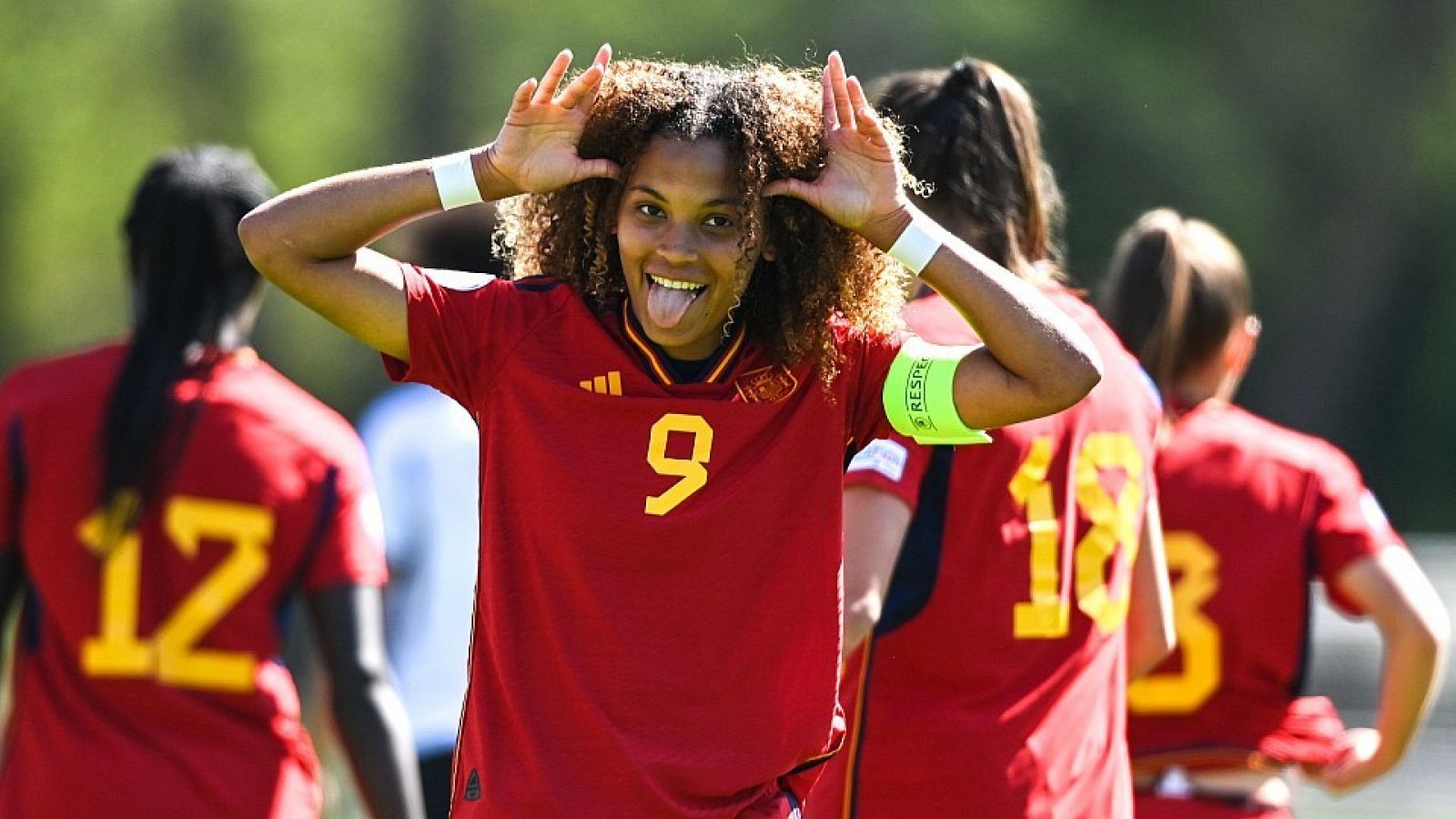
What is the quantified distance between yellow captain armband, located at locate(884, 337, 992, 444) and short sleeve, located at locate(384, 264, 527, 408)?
2.04 ft

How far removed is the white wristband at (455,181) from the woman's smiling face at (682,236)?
26 cm

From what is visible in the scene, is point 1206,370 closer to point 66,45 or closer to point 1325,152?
point 1325,152

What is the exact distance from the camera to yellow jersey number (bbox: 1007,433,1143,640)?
4430 mm

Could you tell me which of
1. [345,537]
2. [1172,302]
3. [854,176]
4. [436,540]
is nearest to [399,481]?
[436,540]

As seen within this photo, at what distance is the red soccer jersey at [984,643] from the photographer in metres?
4.36

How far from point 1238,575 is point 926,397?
2.11 m

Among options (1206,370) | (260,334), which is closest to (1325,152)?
(260,334)

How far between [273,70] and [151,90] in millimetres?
1571

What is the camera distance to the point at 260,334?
28.4 m

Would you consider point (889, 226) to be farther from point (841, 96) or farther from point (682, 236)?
point (682, 236)

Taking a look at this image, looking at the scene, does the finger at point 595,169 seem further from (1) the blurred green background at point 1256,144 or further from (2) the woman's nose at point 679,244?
(1) the blurred green background at point 1256,144

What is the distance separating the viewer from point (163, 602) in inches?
200

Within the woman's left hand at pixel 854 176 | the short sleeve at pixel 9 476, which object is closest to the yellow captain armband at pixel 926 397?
the woman's left hand at pixel 854 176

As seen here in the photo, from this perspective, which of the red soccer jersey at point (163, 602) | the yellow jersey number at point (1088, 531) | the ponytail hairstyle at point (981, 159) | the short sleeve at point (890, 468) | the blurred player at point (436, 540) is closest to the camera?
the short sleeve at point (890, 468)
